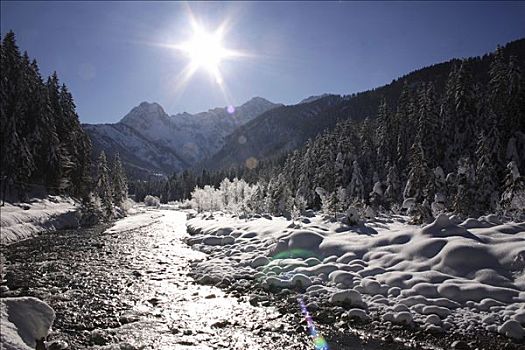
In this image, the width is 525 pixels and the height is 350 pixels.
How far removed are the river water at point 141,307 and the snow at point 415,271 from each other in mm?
2412

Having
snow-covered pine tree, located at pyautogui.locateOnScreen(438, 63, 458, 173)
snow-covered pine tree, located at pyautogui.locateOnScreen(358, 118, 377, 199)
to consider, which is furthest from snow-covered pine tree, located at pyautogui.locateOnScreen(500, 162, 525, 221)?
snow-covered pine tree, located at pyautogui.locateOnScreen(358, 118, 377, 199)

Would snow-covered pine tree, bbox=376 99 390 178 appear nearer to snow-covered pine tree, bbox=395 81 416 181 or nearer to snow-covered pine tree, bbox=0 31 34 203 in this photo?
snow-covered pine tree, bbox=395 81 416 181

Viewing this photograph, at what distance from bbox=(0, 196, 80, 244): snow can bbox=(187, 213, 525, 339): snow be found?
21403mm

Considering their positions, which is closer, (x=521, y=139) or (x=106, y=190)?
(x=521, y=139)

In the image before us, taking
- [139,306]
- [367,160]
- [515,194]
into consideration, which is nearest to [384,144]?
[367,160]

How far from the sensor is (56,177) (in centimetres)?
5309

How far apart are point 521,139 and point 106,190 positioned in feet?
207

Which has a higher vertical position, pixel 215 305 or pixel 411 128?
pixel 411 128

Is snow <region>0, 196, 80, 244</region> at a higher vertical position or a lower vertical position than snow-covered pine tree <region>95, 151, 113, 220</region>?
lower

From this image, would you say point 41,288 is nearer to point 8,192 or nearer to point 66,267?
point 66,267

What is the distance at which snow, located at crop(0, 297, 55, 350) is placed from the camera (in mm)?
6797

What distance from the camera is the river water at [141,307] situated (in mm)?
10227

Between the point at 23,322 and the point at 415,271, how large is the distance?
1424 centimetres

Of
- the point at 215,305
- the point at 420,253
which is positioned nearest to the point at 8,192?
the point at 215,305
